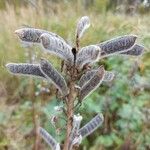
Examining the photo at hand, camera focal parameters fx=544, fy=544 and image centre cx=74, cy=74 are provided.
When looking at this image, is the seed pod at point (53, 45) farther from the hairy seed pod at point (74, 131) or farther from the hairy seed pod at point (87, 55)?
the hairy seed pod at point (74, 131)

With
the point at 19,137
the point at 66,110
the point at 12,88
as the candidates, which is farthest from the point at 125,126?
the point at 66,110

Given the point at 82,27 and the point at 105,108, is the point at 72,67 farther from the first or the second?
the point at 105,108

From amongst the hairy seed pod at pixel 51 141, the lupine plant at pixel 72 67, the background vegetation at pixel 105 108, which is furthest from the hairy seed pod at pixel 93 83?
the background vegetation at pixel 105 108

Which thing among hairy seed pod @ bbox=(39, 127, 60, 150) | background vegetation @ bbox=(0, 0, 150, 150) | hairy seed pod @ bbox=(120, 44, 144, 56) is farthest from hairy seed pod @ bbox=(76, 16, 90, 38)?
background vegetation @ bbox=(0, 0, 150, 150)

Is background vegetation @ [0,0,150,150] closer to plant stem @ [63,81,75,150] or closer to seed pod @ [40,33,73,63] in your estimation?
plant stem @ [63,81,75,150]

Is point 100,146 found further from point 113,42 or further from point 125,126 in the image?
point 113,42

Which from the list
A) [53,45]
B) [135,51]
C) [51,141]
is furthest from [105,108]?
[53,45]
